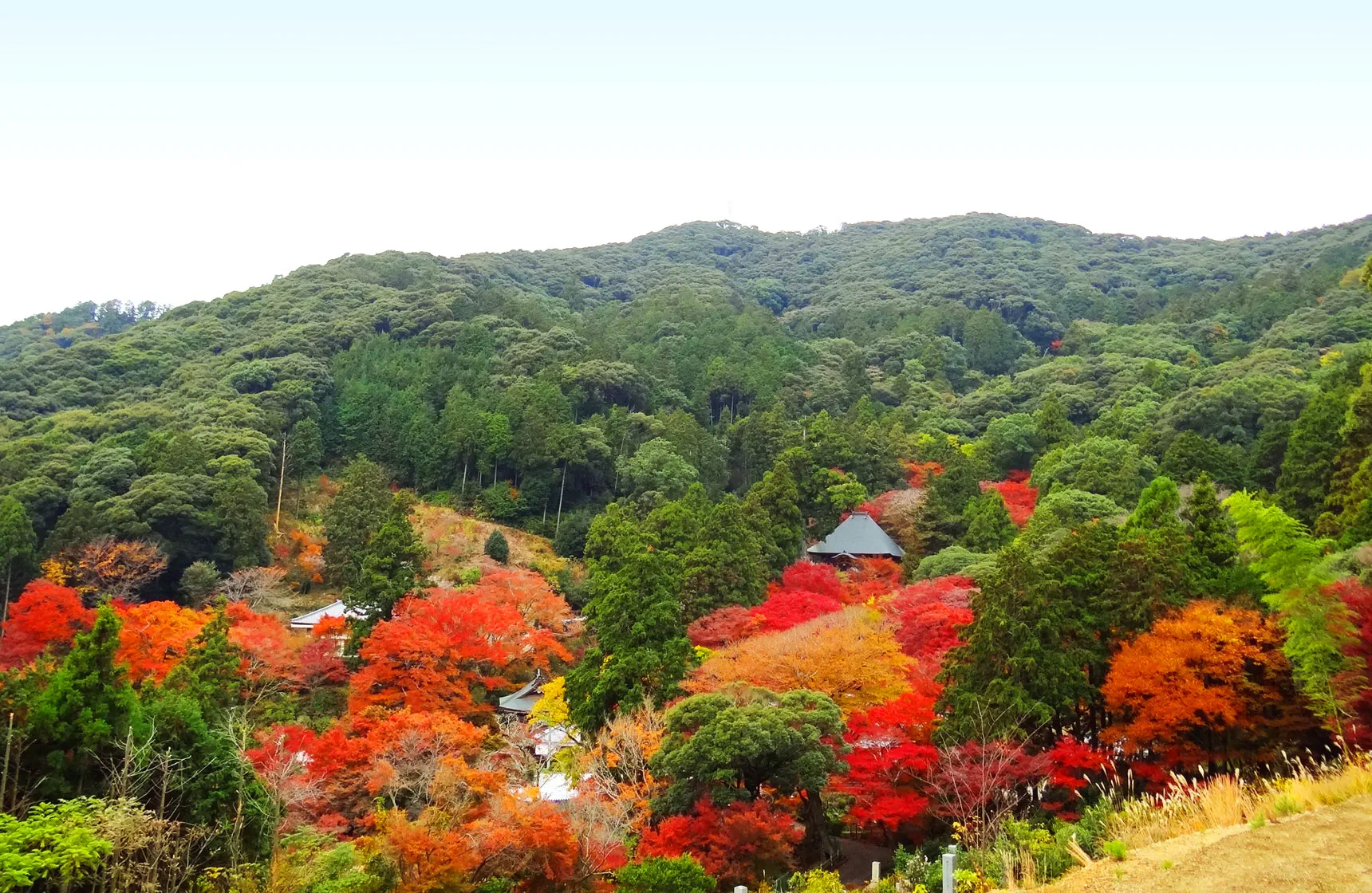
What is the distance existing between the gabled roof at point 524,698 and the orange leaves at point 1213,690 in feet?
50.8

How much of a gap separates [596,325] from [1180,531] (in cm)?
5019

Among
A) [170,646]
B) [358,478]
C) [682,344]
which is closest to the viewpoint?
[170,646]

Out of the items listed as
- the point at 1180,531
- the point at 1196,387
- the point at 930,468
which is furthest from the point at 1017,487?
the point at 1180,531

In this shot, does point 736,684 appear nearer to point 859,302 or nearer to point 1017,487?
point 1017,487


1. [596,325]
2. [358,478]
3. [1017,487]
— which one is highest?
[596,325]

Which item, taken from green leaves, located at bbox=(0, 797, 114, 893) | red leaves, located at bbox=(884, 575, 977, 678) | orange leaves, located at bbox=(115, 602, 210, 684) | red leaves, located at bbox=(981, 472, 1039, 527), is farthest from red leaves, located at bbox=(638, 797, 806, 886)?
red leaves, located at bbox=(981, 472, 1039, 527)

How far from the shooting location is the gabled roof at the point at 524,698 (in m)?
25.8

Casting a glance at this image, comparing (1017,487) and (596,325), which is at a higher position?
(596,325)

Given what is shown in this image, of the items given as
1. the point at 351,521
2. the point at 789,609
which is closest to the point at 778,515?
the point at 789,609

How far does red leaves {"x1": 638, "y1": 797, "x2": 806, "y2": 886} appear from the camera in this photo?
14586 millimetres

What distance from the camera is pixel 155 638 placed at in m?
24.5

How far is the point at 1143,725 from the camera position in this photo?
1548cm

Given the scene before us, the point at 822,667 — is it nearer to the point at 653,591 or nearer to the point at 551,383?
the point at 653,591

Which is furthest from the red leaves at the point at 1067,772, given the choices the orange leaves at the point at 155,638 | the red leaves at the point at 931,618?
the orange leaves at the point at 155,638
